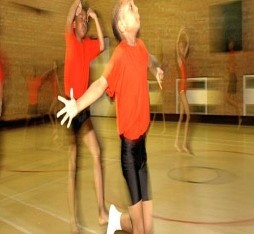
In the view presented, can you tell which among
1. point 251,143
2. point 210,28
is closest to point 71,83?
point 251,143

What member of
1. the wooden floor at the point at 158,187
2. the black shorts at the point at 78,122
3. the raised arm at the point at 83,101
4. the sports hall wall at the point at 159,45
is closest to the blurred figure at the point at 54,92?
the sports hall wall at the point at 159,45

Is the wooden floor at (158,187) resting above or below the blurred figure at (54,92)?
below

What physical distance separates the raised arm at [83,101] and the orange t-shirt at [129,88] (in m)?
0.05

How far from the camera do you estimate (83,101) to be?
2.09 meters

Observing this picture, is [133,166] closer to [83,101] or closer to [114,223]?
[83,101]

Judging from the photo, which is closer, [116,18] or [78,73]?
[116,18]

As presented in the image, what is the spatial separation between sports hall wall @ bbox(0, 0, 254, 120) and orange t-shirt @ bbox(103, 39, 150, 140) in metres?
7.27

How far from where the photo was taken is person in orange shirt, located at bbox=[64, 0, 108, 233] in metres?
2.77

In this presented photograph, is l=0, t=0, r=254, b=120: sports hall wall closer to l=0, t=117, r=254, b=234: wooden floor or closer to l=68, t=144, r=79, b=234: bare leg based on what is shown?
l=0, t=117, r=254, b=234: wooden floor

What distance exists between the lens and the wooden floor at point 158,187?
9.95ft

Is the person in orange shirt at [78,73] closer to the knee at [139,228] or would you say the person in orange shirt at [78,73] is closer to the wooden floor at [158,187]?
the wooden floor at [158,187]

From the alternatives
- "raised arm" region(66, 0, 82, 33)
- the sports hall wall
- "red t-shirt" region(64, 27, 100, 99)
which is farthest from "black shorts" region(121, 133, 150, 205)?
the sports hall wall

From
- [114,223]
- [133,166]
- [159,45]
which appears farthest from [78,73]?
[159,45]

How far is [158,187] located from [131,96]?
6.91 ft
